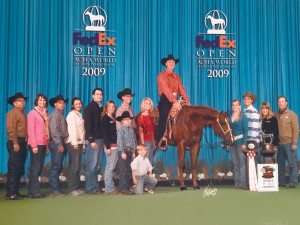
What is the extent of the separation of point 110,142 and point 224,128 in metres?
1.84

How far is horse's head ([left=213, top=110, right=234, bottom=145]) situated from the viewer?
573 cm

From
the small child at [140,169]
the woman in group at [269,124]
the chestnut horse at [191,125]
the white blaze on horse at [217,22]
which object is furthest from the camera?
the white blaze on horse at [217,22]

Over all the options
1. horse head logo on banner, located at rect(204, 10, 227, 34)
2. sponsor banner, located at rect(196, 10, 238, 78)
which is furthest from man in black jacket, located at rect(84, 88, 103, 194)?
horse head logo on banner, located at rect(204, 10, 227, 34)

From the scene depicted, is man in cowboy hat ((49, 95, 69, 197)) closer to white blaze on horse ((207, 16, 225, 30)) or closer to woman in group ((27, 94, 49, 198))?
woman in group ((27, 94, 49, 198))

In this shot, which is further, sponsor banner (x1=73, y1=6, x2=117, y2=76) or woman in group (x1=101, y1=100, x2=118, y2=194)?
sponsor banner (x1=73, y1=6, x2=117, y2=76)

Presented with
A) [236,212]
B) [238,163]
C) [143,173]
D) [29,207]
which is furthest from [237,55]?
[29,207]

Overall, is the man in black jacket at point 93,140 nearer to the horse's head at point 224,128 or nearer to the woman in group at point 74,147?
the woman in group at point 74,147

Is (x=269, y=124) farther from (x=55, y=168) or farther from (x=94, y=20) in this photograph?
(x=94, y=20)

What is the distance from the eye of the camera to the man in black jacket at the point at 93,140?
18.6 ft

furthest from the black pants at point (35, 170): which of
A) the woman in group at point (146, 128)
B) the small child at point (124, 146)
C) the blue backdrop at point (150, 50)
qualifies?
the blue backdrop at point (150, 50)

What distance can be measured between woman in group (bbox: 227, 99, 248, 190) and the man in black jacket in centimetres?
228

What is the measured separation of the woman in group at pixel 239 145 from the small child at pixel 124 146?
179 cm

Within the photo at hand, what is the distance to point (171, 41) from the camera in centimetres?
748

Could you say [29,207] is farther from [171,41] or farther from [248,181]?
[171,41]
